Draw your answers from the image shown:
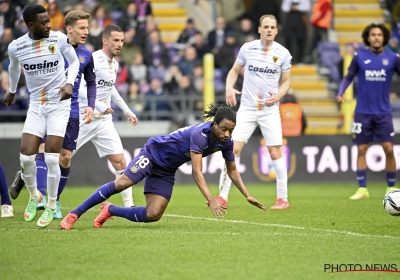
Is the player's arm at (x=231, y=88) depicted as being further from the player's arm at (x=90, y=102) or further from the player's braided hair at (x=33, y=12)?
the player's braided hair at (x=33, y=12)

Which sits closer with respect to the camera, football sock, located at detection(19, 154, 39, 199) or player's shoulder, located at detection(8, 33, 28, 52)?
player's shoulder, located at detection(8, 33, 28, 52)

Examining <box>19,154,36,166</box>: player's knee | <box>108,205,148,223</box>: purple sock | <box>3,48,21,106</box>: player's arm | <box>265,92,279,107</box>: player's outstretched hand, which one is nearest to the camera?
<box>108,205,148,223</box>: purple sock

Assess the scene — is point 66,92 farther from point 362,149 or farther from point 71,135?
point 362,149

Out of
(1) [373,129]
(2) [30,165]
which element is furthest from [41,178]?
(1) [373,129]

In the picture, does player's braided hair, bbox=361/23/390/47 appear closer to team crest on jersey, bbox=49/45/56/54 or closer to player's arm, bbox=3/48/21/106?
team crest on jersey, bbox=49/45/56/54

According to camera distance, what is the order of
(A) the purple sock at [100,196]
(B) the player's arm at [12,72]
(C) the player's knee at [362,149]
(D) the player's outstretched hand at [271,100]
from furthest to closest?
(C) the player's knee at [362,149] → (D) the player's outstretched hand at [271,100] → (B) the player's arm at [12,72] → (A) the purple sock at [100,196]

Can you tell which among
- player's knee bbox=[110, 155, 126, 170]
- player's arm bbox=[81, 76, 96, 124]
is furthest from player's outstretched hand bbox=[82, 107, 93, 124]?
player's knee bbox=[110, 155, 126, 170]

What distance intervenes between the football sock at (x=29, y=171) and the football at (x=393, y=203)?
13.9 ft

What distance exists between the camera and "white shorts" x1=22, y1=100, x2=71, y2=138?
9680mm

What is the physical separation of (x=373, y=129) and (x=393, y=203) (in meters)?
4.03

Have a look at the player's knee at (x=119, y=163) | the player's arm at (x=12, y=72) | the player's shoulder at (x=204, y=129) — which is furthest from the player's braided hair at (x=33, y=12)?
the player's knee at (x=119, y=163)

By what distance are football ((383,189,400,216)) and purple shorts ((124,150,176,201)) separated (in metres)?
2.61

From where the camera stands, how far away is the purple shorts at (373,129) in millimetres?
13422

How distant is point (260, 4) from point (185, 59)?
318 cm
